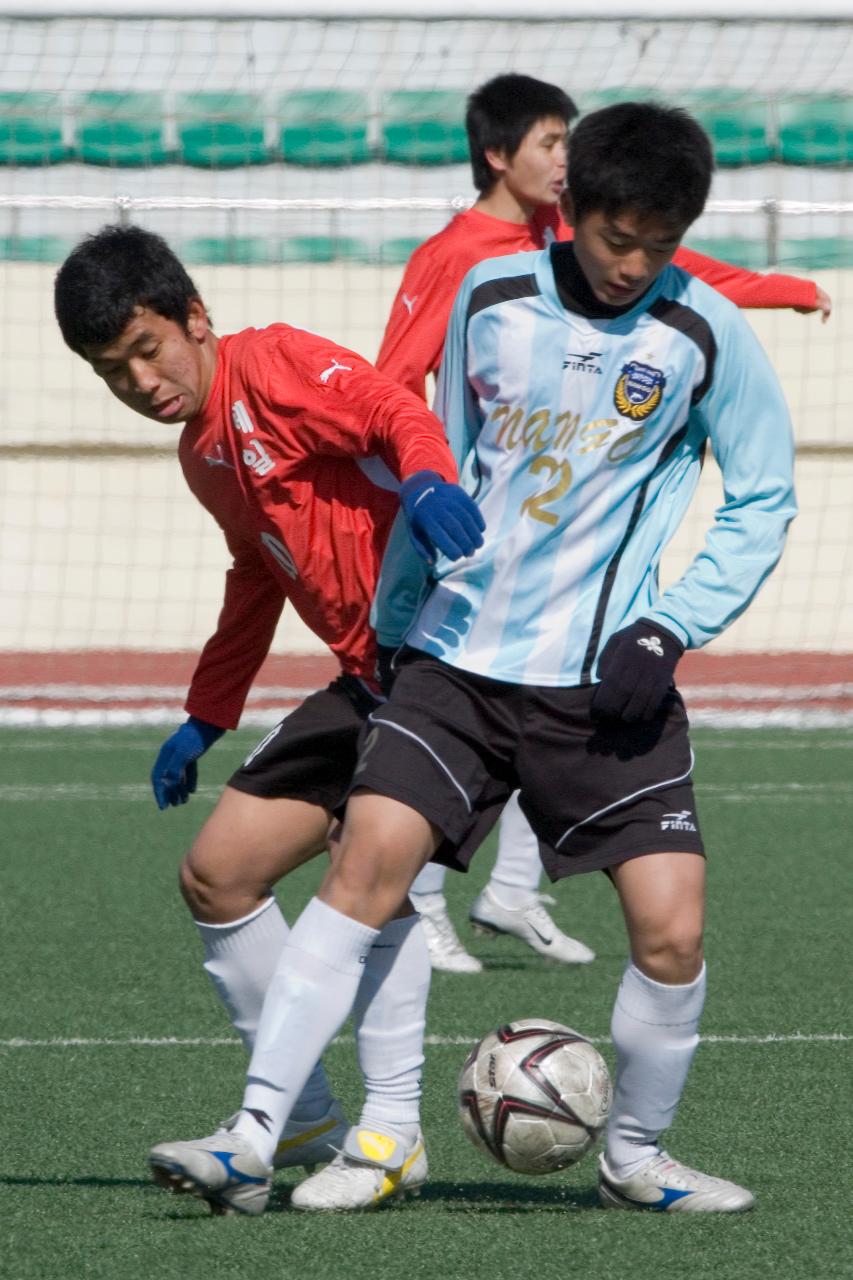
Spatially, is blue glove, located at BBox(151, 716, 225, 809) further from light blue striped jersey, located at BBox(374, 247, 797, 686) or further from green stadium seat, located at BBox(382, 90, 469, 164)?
green stadium seat, located at BBox(382, 90, 469, 164)

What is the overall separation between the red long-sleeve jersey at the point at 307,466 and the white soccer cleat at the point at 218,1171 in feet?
2.92

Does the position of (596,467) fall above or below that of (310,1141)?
above

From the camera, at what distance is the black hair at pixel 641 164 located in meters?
3.21

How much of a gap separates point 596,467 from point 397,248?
12.0m

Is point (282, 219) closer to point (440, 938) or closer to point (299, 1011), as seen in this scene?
point (440, 938)

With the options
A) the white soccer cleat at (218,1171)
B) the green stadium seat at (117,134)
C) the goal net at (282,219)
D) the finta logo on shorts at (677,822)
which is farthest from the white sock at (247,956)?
the green stadium seat at (117,134)

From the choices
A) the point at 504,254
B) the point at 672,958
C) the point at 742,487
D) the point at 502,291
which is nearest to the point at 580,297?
the point at 502,291

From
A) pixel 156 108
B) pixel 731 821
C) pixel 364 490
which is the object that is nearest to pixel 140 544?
pixel 156 108

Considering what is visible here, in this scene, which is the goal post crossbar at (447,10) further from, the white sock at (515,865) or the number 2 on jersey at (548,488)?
the number 2 on jersey at (548,488)

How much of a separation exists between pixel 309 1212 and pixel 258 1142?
0.89 ft

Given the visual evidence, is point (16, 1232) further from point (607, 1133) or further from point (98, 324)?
point (98, 324)

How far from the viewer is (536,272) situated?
3.38 meters

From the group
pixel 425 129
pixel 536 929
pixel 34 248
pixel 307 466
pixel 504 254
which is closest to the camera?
pixel 307 466

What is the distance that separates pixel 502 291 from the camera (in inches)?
132
